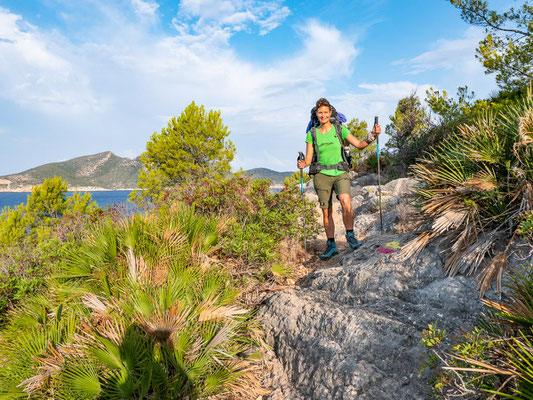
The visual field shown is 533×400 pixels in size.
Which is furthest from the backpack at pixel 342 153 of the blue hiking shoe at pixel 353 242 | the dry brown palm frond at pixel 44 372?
the dry brown palm frond at pixel 44 372

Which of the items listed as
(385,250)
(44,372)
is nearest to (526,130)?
(385,250)

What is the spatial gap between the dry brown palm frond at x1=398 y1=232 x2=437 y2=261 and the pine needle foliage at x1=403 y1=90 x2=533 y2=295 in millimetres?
10

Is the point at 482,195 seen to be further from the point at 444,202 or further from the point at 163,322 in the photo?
the point at 163,322

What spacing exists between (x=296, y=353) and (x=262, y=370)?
475 mm

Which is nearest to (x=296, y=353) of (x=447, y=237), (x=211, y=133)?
(x=447, y=237)

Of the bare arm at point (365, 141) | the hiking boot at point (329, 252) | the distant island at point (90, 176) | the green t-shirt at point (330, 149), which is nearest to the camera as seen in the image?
the bare arm at point (365, 141)

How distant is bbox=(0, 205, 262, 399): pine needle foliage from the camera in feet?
8.44

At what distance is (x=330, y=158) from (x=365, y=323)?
2.80m

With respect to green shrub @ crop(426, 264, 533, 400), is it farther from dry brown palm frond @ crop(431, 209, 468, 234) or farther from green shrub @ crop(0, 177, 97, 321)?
green shrub @ crop(0, 177, 97, 321)

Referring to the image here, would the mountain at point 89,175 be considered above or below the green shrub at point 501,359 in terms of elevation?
above

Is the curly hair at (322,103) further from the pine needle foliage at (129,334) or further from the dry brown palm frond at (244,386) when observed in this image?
the dry brown palm frond at (244,386)

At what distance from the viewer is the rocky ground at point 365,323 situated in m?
2.41

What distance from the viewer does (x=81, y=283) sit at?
3.70 metres

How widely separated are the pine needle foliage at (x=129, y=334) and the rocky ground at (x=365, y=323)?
46cm
